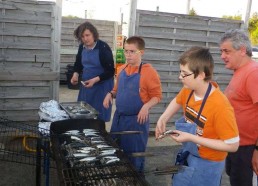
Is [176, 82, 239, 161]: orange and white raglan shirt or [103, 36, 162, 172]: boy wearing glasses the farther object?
[103, 36, 162, 172]: boy wearing glasses

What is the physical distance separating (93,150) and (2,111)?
151 inches

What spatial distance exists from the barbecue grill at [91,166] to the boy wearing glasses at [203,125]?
48 centimetres

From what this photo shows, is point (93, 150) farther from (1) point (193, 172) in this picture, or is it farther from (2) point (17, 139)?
(2) point (17, 139)

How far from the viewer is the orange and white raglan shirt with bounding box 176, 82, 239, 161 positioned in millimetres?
2291

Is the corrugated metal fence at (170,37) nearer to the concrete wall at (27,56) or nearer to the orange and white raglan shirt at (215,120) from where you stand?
the concrete wall at (27,56)

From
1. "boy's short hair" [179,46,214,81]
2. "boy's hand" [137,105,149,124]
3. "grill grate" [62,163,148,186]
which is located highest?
"boy's short hair" [179,46,214,81]

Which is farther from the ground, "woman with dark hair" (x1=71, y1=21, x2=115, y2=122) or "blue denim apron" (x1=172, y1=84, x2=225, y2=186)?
"woman with dark hair" (x1=71, y1=21, x2=115, y2=122)

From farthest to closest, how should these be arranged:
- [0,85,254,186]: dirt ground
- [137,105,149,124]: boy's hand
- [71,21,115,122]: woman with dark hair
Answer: [71,21,115,122]: woman with dark hair < [0,85,254,186]: dirt ground < [137,105,149,124]: boy's hand

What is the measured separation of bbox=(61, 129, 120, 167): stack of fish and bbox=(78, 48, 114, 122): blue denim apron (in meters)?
1.66

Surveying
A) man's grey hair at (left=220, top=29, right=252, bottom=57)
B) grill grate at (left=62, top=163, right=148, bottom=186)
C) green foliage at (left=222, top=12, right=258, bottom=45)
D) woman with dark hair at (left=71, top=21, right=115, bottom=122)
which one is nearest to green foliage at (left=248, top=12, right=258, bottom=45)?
green foliage at (left=222, top=12, right=258, bottom=45)

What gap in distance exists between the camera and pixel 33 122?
20.6ft

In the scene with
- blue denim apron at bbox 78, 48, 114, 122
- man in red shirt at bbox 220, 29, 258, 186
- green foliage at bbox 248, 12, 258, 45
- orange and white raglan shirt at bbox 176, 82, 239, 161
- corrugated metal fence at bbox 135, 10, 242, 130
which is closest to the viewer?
orange and white raglan shirt at bbox 176, 82, 239, 161

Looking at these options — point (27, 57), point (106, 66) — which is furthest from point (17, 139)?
point (106, 66)

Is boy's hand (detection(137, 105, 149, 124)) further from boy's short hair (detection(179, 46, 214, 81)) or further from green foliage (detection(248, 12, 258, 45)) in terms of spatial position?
green foliage (detection(248, 12, 258, 45))
